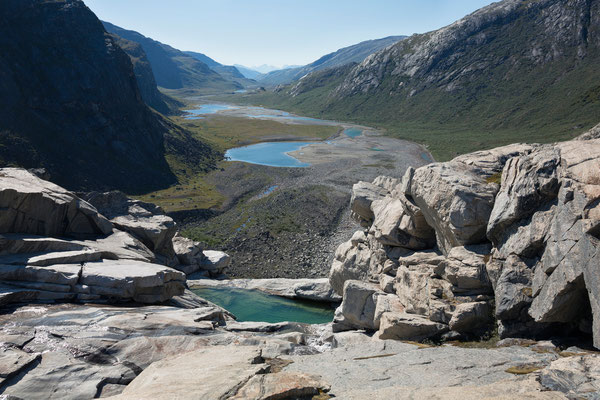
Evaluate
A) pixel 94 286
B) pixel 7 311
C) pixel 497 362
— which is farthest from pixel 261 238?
pixel 497 362

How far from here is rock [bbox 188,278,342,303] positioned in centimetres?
4826

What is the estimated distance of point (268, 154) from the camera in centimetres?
15038

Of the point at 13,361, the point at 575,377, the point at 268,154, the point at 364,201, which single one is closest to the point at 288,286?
the point at 364,201

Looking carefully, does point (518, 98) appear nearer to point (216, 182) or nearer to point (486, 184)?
point (216, 182)

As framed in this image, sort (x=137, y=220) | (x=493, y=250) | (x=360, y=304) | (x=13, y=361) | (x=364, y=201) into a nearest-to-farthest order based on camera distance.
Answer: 1. (x=13, y=361)
2. (x=493, y=250)
3. (x=360, y=304)
4. (x=364, y=201)
5. (x=137, y=220)

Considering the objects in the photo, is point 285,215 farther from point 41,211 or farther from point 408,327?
point 408,327

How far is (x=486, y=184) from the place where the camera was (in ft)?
90.6

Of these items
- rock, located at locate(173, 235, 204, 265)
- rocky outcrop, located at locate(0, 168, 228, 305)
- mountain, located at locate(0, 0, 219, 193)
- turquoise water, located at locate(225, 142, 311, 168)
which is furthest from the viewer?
turquoise water, located at locate(225, 142, 311, 168)

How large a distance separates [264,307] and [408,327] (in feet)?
82.2

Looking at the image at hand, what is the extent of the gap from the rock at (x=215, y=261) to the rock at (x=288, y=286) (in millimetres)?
3574

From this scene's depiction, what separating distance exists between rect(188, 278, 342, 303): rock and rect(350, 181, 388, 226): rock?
1044 centimetres

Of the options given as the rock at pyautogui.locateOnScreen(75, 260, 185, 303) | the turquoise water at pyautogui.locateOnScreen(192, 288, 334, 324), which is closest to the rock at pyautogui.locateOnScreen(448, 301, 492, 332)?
the turquoise water at pyautogui.locateOnScreen(192, 288, 334, 324)

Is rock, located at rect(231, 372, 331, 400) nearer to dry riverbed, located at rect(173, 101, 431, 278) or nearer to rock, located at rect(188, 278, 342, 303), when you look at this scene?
rock, located at rect(188, 278, 342, 303)

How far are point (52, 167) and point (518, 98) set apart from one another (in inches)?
8300
